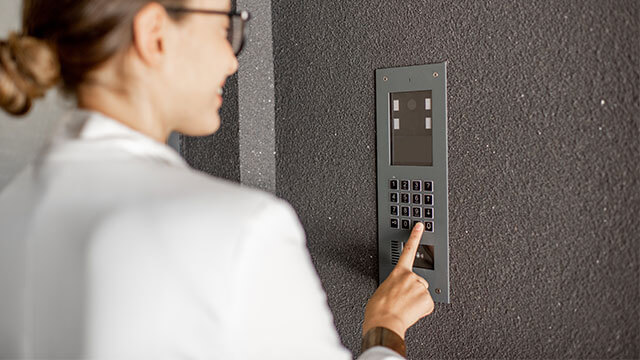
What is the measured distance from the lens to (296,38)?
1.17m

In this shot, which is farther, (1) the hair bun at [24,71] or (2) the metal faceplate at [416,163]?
(2) the metal faceplate at [416,163]

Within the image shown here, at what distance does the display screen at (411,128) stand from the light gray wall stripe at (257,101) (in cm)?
30

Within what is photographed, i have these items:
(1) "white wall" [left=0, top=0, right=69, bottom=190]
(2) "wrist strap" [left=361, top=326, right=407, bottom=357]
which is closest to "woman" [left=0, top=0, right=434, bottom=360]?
(2) "wrist strap" [left=361, top=326, right=407, bottom=357]

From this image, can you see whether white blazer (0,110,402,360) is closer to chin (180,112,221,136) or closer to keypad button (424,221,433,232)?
chin (180,112,221,136)

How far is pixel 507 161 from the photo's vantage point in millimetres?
913

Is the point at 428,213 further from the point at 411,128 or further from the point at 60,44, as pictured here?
A: the point at 60,44

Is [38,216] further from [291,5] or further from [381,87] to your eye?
[291,5]

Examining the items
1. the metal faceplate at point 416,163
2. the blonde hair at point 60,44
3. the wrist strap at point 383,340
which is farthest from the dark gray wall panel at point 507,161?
the blonde hair at point 60,44

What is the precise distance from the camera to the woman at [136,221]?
19.9 inches

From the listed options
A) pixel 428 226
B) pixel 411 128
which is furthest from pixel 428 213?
pixel 411 128

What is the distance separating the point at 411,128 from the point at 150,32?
21.6 inches

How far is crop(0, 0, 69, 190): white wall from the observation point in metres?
1.19

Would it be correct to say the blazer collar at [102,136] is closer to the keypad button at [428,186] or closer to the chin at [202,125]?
the chin at [202,125]

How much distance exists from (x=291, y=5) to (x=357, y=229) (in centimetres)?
48
